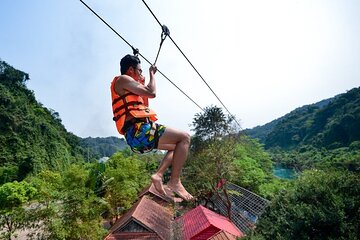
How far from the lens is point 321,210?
300 inches

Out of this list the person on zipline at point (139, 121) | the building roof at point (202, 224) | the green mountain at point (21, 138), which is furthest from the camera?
the green mountain at point (21, 138)

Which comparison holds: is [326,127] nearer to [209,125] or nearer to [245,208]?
[209,125]

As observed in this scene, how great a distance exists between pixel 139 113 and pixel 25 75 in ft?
260

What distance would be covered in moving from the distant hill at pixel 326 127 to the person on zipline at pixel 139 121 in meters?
43.6

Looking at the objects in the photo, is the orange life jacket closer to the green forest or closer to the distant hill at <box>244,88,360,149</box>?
the green forest

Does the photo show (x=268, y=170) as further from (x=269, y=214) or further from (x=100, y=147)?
(x=100, y=147)

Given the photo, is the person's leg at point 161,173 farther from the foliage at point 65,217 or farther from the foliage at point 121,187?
the foliage at point 121,187

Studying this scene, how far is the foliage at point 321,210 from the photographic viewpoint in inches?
288

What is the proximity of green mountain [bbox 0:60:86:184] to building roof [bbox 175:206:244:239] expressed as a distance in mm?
35800

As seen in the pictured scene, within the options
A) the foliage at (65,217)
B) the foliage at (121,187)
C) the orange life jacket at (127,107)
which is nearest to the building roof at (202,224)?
the foliage at (65,217)

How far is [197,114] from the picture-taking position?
3425 cm

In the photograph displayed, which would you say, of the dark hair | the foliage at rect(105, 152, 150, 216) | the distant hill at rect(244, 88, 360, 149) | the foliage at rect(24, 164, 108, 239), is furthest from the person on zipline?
the distant hill at rect(244, 88, 360, 149)

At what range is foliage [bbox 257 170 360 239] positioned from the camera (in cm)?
731

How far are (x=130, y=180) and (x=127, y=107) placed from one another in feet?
74.1
